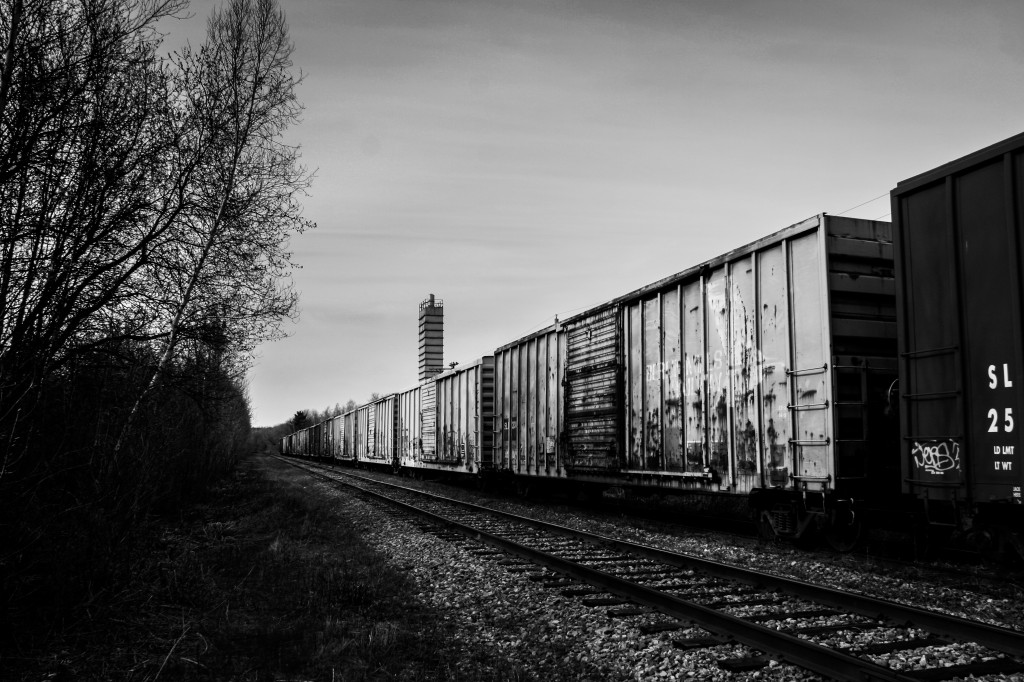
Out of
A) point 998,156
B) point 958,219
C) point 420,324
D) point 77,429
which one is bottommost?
point 77,429

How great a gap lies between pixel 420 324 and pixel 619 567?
263 ft

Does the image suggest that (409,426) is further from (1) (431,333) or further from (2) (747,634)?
(1) (431,333)

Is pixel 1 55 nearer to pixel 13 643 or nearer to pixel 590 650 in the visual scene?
pixel 13 643

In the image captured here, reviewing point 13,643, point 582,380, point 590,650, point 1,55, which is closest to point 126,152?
point 1,55

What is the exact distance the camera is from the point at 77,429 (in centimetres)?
629

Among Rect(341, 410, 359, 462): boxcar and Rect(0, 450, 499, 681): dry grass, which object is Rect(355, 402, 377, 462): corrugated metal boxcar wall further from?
Rect(0, 450, 499, 681): dry grass

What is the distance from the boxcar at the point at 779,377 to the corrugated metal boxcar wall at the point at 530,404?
129 inches

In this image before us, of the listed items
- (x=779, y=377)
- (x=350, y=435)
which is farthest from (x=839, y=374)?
(x=350, y=435)

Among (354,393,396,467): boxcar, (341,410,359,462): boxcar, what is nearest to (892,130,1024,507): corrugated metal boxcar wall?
(354,393,396,467): boxcar

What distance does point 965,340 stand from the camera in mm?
6941

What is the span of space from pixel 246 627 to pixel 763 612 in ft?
14.6

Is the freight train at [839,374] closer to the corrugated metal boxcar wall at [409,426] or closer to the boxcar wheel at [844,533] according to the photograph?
the boxcar wheel at [844,533]

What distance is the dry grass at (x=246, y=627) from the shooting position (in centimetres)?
473

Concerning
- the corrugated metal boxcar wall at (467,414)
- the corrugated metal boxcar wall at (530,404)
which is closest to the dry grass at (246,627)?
the corrugated metal boxcar wall at (530,404)
